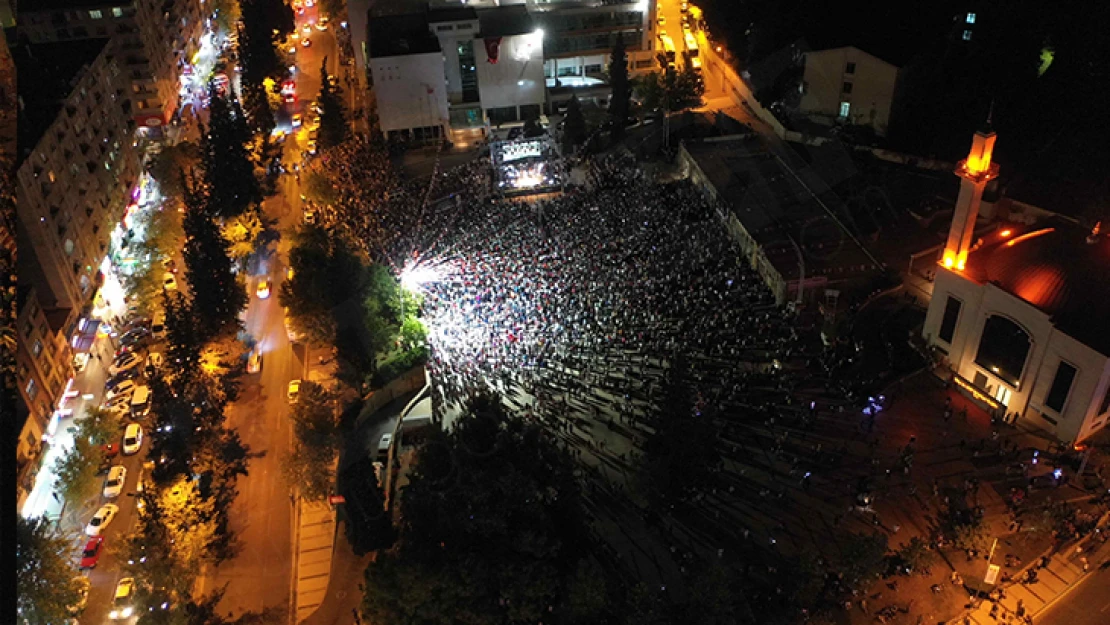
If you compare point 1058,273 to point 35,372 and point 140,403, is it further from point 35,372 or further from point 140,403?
point 35,372

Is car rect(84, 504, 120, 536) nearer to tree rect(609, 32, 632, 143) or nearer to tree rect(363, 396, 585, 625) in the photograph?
tree rect(363, 396, 585, 625)

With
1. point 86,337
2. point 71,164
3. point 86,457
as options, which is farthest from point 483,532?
point 71,164

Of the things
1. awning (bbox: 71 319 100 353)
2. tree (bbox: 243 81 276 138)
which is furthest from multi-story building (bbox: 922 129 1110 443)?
tree (bbox: 243 81 276 138)

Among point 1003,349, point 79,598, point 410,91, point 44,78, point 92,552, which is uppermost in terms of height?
point 44,78

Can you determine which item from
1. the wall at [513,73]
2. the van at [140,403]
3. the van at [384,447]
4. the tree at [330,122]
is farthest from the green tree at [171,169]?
the van at [384,447]

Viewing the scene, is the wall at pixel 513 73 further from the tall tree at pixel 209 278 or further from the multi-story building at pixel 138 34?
the tall tree at pixel 209 278

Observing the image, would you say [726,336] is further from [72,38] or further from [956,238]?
[72,38]
